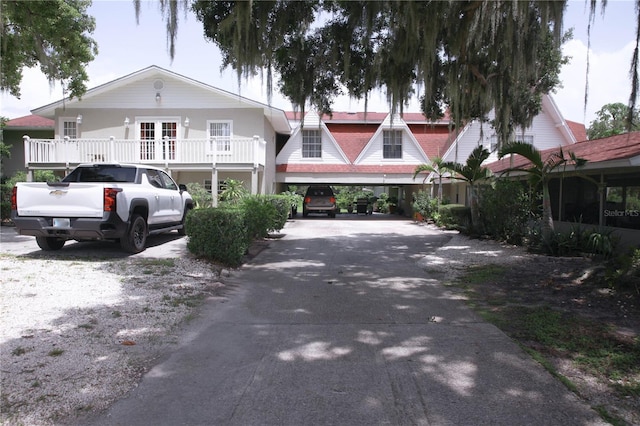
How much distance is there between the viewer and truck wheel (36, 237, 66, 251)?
31.5 feet

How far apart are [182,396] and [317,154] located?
24.1 metres

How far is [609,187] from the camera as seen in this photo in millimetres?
12000

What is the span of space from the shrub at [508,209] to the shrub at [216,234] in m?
8.02

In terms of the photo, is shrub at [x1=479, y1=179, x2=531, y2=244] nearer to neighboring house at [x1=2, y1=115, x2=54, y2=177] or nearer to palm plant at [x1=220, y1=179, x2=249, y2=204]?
palm plant at [x1=220, y1=179, x2=249, y2=204]

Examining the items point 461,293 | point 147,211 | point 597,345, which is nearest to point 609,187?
point 461,293

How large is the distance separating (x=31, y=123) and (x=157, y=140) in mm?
11003

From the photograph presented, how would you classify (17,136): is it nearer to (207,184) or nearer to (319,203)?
(207,184)

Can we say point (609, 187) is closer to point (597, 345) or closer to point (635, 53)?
point (635, 53)

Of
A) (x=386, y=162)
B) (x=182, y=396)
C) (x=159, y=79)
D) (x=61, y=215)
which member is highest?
(x=159, y=79)

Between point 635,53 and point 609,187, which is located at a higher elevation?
point 635,53

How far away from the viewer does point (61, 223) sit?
8.64 m

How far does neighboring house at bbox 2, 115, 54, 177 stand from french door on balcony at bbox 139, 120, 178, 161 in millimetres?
6277

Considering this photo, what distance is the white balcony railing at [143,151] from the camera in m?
20.0

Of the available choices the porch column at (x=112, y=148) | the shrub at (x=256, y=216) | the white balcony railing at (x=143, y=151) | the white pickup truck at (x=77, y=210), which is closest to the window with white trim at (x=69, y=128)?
the white balcony railing at (x=143, y=151)
